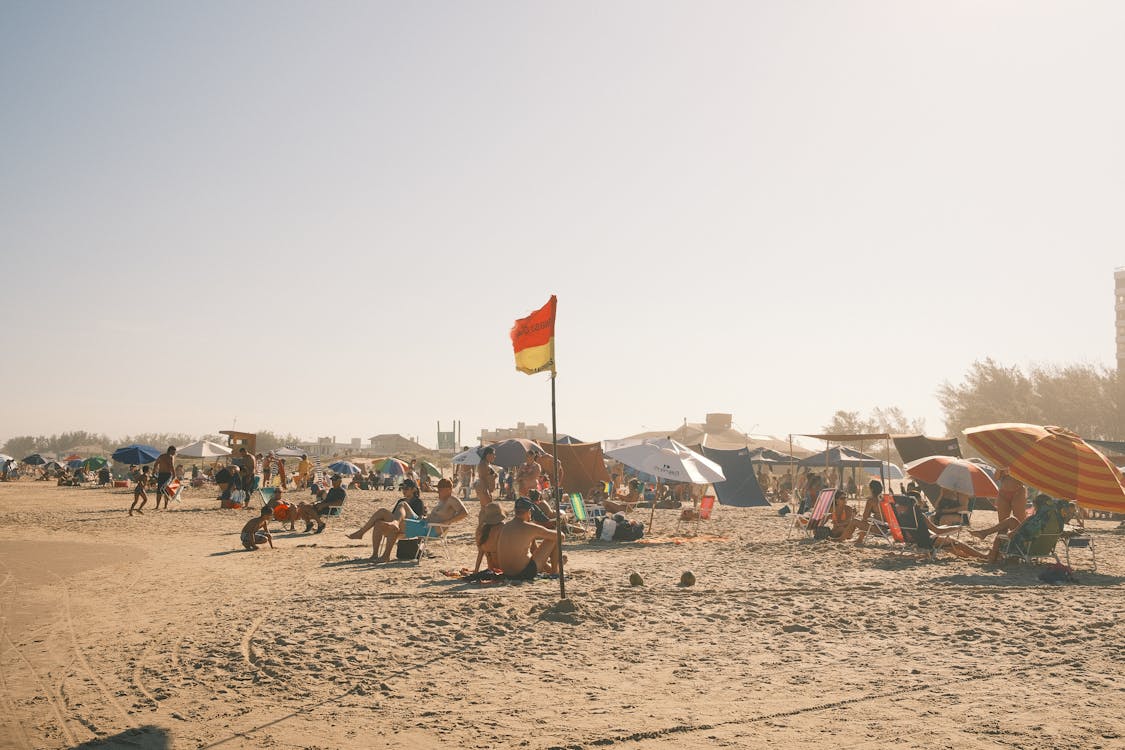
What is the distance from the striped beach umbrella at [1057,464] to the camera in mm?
9406

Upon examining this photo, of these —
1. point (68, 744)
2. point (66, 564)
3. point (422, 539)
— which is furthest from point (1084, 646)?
point (66, 564)

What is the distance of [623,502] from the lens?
2088 centimetres

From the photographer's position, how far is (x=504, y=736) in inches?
159

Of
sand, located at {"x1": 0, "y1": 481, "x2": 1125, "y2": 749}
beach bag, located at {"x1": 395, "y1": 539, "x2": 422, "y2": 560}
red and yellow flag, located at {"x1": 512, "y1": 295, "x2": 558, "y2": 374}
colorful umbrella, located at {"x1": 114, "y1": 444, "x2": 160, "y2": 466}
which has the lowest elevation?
sand, located at {"x1": 0, "y1": 481, "x2": 1125, "y2": 749}

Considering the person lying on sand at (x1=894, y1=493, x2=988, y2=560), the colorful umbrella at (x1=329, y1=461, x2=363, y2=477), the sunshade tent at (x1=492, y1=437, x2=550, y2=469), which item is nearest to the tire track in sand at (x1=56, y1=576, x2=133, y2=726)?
the person lying on sand at (x1=894, y1=493, x2=988, y2=560)

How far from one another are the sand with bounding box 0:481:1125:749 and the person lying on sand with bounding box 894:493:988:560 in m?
0.98

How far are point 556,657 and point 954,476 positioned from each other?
1006 cm

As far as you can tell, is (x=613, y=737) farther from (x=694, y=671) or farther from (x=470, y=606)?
(x=470, y=606)

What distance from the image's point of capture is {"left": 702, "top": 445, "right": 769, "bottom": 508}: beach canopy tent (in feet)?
84.5

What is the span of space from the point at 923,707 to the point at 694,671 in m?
1.42

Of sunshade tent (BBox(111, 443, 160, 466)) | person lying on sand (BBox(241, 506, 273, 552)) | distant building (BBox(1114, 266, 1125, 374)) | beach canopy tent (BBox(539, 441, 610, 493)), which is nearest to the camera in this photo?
person lying on sand (BBox(241, 506, 273, 552))

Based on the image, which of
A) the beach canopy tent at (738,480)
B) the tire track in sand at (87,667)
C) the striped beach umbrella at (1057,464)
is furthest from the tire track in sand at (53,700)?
the beach canopy tent at (738,480)

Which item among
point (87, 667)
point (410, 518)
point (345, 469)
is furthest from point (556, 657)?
point (345, 469)

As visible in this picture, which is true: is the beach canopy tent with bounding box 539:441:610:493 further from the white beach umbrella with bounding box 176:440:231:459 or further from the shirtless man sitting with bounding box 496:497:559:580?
the shirtless man sitting with bounding box 496:497:559:580
